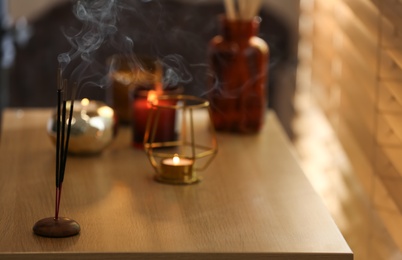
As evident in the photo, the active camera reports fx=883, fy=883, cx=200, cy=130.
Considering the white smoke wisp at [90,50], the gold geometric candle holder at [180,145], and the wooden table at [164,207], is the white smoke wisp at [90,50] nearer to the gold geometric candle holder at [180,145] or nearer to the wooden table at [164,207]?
the gold geometric candle holder at [180,145]

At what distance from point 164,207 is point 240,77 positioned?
61cm

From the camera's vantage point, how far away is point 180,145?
1.78 m

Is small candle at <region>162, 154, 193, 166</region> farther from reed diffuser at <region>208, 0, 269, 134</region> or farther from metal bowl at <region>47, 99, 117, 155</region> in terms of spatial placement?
reed diffuser at <region>208, 0, 269, 134</region>

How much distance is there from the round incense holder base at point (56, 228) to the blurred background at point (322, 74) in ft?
1.71

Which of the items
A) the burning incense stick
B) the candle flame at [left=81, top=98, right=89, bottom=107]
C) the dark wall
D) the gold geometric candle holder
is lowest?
the dark wall

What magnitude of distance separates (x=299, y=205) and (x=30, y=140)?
65cm

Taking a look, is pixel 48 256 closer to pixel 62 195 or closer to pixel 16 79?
pixel 62 195

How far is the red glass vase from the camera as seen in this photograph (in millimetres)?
1893

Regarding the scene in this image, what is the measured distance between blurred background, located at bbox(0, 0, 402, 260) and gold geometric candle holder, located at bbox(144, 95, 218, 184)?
0.29 metres

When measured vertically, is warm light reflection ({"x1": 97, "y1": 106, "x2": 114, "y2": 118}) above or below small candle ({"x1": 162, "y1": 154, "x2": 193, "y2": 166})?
above

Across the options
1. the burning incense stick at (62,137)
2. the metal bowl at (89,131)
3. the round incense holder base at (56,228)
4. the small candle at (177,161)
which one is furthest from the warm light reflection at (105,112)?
the round incense holder base at (56,228)

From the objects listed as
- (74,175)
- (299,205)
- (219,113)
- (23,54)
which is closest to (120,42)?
(23,54)

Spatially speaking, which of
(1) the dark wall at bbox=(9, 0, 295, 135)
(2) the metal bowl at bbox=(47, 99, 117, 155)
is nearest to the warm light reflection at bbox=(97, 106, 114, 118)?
(2) the metal bowl at bbox=(47, 99, 117, 155)

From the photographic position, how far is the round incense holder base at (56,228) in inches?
46.9
